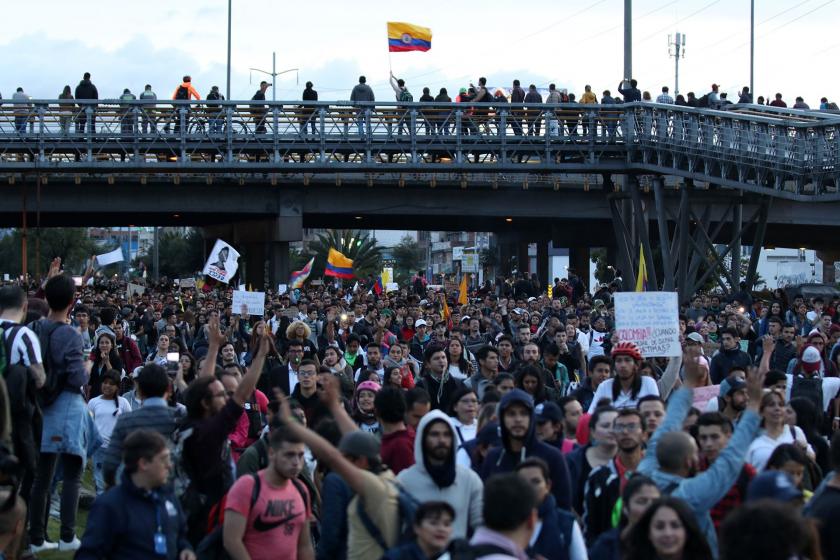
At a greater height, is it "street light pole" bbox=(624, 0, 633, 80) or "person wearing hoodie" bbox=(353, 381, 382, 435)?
"street light pole" bbox=(624, 0, 633, 80)

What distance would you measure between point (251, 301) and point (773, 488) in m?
14.4

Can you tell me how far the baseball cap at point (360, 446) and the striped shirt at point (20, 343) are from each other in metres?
2.63

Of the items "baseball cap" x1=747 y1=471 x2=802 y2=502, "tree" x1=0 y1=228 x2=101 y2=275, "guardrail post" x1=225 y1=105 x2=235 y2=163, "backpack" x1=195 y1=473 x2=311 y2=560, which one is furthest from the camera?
"tree" x1=0 y1=228 x2=101 y2=275

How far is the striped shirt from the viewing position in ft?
28.2

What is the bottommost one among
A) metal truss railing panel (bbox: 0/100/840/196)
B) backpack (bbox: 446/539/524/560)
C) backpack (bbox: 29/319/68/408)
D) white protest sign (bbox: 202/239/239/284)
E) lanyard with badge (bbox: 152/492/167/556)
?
lanyard with badge (bbox: 152/492/167/556)

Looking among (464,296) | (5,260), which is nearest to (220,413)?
(464,296)

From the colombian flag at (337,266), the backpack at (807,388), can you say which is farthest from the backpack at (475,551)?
the colombian flag at (337,266)

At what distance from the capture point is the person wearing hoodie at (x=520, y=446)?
7516mm

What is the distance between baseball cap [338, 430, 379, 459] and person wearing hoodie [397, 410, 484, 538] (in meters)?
0.20

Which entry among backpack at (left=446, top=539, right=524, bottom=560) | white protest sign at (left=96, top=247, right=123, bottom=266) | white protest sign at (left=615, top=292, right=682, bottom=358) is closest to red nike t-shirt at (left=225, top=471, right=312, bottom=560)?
backpack at (left=446, top=539, right=524, bottom=560)

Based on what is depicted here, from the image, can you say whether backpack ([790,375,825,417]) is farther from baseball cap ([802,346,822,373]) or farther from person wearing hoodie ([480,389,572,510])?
person wearing hoodie ([480,389,572,510])

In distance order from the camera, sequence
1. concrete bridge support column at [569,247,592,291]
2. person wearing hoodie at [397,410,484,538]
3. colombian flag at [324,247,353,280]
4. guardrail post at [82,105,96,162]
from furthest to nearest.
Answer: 1. concrete bridge support column at [569,247,592,291]
2. colombian flag at [324,247,353,280]
3. guardrail post at [82,105,96,162]
4. person wearing hoodie at [397,410,484,538]

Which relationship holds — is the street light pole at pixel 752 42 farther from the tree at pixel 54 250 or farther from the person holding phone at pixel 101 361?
the person holding phone at pixel 101 361

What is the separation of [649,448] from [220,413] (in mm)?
2463
